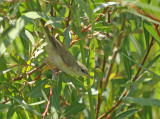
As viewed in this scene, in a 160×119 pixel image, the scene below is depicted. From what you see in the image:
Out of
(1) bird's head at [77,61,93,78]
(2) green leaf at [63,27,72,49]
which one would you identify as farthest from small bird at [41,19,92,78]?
(2) green leaf at [63,27,72,49]

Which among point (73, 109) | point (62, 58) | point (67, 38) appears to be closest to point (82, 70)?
point (62, 58)

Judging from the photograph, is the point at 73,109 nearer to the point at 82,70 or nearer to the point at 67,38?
the point at 82,70

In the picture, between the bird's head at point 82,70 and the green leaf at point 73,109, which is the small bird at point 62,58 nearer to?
the bird's head at point 82,70

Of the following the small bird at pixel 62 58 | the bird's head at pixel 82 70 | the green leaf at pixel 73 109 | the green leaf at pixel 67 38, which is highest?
the green leaf at pixel 67 38

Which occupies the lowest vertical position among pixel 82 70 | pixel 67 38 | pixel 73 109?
pixel 73 109

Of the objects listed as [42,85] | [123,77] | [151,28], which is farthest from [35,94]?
[123,77]

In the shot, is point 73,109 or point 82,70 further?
point 82,70

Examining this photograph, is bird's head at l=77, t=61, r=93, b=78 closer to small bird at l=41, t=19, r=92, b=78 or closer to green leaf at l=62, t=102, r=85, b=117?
small bird at l=41, t=19, r=92, b=78

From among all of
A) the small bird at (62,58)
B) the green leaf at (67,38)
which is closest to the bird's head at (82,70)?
the small bird at (62,58)

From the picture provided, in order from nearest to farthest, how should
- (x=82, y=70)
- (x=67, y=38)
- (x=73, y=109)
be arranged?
(x=67, y=38)
(x=73, y=109)
(x=82, y=70)

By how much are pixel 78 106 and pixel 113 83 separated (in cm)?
99

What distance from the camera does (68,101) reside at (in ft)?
6.89

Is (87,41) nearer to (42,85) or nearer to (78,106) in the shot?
(78,106)

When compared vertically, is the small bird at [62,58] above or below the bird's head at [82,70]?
above
